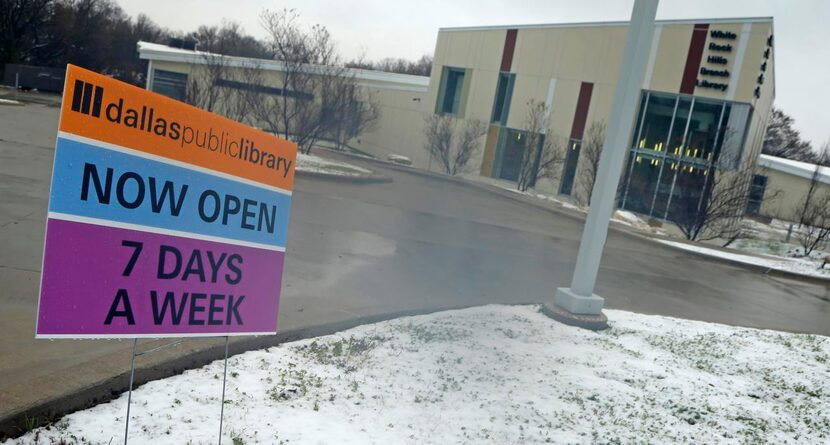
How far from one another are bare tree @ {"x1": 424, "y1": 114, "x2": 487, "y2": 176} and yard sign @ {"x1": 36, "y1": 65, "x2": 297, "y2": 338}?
1272 inches

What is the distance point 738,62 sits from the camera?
27406 millimetres

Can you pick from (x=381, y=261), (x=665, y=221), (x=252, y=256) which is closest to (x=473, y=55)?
(x=665, y=221)

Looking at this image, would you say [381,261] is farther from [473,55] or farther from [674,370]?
[473,55]

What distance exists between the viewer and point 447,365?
18.0 feet

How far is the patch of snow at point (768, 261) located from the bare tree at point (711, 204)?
3766 mm

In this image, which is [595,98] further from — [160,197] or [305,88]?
[160,197]

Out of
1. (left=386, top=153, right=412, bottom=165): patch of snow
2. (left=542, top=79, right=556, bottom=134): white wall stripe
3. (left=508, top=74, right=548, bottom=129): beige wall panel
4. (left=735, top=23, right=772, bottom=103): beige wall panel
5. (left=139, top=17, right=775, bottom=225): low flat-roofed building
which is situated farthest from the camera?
(left=386, top=153, right=412, bottom=165): patch of snow

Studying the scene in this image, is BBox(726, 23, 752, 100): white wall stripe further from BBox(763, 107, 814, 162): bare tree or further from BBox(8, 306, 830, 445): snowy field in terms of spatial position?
BBox(763, 107, 814, 162): bare tree

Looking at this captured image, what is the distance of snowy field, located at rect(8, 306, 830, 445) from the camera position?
4.01 m

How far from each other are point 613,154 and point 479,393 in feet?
12.3

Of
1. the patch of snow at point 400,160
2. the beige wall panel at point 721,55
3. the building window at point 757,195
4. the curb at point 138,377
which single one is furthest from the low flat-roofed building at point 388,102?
the curb at point 138,377

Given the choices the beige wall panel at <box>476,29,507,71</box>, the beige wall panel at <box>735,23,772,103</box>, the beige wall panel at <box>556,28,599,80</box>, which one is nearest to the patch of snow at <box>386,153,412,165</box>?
the beige wall panel at <box>476,29,507,71</box>

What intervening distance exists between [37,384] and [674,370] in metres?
5.40

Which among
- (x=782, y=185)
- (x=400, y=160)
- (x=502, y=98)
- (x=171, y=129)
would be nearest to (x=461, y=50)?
(x=502, y=98)
